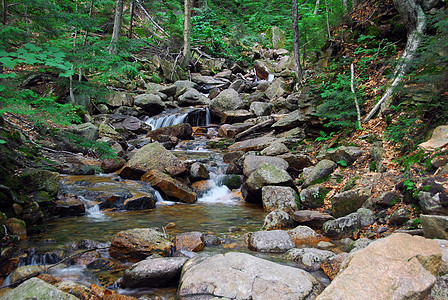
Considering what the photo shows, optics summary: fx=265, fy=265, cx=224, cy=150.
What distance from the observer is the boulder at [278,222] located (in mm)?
5727

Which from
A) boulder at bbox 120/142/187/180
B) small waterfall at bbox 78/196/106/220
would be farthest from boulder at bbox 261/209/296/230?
boulder at bbox 120/142/187/180

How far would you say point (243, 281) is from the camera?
2.89m

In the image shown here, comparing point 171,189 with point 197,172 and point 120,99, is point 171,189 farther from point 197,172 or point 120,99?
point 120,99

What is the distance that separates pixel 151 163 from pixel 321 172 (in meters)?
5.37

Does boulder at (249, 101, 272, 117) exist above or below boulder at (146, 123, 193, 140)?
above

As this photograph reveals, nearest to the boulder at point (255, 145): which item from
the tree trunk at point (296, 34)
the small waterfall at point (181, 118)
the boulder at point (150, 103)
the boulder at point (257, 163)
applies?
the boulder at point (257, 163)

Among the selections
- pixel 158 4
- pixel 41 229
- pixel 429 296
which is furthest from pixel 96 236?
pixel 158 4

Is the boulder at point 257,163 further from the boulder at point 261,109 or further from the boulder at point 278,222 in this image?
the boulder at point 261,109

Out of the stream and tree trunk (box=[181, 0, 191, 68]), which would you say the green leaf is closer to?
the stream

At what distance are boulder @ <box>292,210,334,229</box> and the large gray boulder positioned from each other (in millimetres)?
2713

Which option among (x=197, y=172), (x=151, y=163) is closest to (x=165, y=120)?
(x=151, y=163)

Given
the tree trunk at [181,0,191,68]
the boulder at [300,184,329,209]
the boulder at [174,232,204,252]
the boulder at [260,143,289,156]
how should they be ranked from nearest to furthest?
1. the boulder at [174,232,204,252]
2. the boulder at [300,184,329,209]
3. the boulder at [260,143,289,156]
4. the tree trunk at [181,0,191,68]

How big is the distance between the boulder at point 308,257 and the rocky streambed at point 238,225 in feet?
0.06

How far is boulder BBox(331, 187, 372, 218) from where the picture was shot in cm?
549
